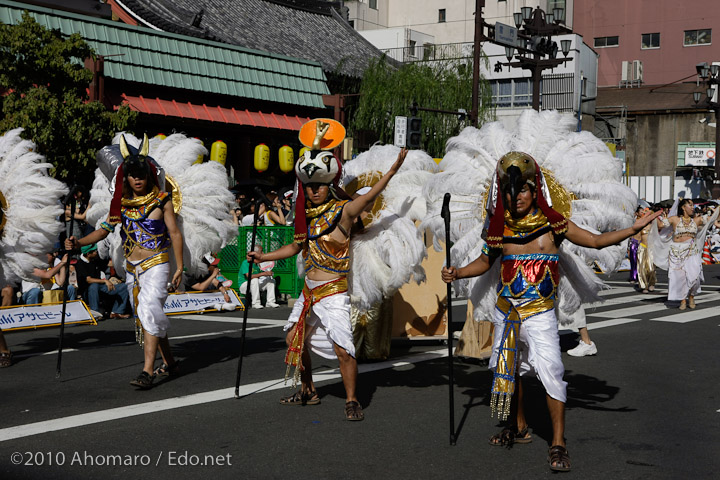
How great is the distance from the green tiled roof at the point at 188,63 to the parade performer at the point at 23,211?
11834 millimetres

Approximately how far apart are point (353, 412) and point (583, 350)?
13.5 ft

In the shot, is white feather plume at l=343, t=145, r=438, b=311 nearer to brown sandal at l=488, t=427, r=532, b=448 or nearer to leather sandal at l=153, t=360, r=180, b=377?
brown sandal at l=488, t=427, r=532, b=448

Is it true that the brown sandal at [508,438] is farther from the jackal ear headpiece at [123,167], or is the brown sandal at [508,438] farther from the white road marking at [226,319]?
the white road marking at [226,319]

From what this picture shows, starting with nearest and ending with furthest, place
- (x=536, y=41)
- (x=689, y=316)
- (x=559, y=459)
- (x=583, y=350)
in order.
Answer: (x=559, y=459)
(x=583, y=350)
(x=689, y=316)
(x=536, y=41)

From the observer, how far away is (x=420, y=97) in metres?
33.9

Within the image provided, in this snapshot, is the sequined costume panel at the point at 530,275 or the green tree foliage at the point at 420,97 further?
the green tree foliage at the point at 420,97

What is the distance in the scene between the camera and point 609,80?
63812 millimetres

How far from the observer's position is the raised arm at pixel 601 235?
532cm

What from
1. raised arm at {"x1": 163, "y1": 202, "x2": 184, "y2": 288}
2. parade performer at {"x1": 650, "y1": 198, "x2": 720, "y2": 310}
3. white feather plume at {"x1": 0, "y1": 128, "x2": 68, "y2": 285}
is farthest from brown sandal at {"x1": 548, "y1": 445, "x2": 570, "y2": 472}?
parade performer at {"x1": 650, "y1": 198, "x2": 720, "y2": 310}

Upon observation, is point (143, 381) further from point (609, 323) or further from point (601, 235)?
point (609, 323)

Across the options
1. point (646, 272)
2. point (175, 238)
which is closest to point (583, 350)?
point (175, 238)

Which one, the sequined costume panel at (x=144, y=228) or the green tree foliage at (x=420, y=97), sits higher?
the green tree foliage at (x=420, y=97)

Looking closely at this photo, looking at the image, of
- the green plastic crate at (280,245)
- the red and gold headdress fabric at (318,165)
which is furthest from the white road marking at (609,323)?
the red and gold headdress fabric at (318,165)

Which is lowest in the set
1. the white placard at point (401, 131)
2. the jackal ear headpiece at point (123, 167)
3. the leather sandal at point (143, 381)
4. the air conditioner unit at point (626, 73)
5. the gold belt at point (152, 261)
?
the leather sandal at point (143, 381)
